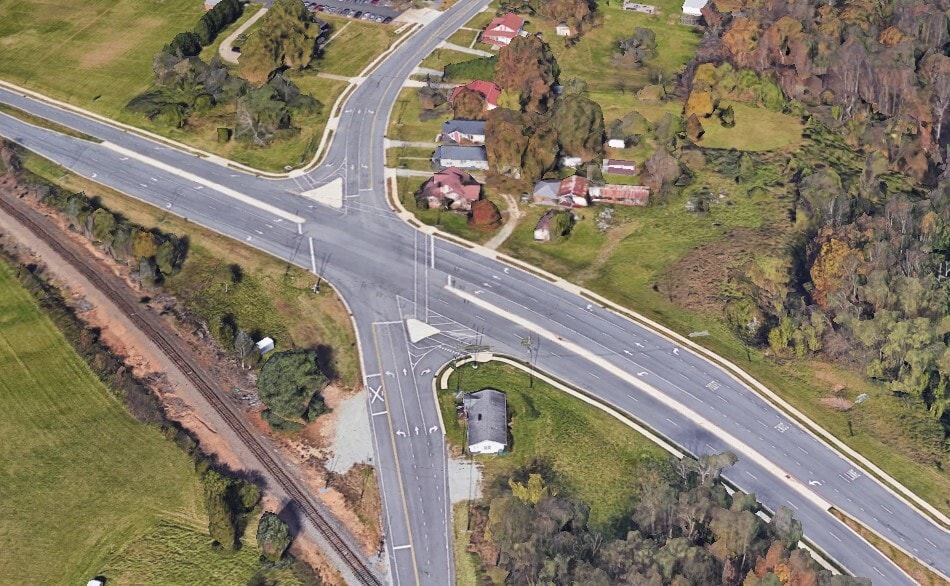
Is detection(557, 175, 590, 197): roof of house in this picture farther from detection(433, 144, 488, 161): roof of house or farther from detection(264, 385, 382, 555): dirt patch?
detection(264, 385, 382, 555): dirt patch

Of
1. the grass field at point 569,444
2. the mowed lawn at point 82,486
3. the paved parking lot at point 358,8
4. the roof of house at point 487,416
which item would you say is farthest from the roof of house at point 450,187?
the paved parking lot at point 358,8

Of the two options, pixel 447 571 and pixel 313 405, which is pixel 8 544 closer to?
pixel 313 405

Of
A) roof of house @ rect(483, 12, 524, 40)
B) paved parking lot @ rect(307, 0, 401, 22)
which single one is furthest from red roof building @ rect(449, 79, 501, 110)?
paved parking lot @ rect(307, 0, 401, 22)

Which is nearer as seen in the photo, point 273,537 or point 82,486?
point 273,537

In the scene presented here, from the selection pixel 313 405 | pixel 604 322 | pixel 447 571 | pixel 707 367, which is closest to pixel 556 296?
pixel 604 322

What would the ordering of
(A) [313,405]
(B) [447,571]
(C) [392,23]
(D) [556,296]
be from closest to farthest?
(B) [447,571]
(A) [313,405]
(D) [556,296]
(C) [392,23]

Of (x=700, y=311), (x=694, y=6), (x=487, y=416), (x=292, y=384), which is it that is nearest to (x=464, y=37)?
(x=694, y=6)

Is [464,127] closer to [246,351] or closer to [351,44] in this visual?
[351,44]
